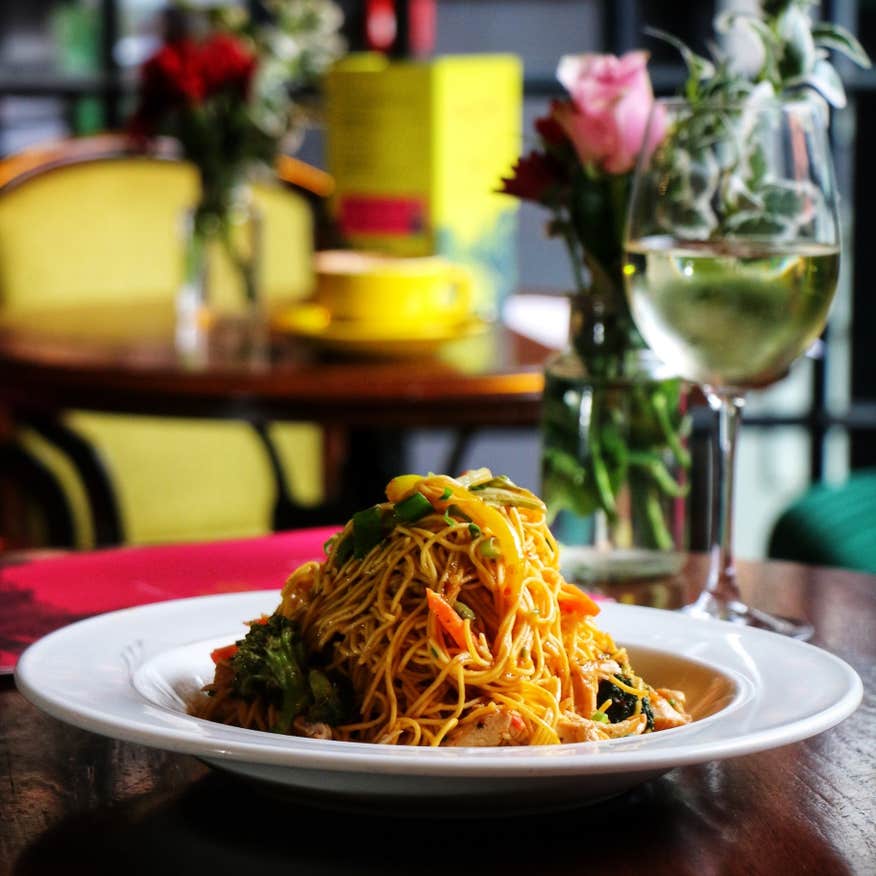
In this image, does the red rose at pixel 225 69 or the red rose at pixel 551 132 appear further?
the red rose at pixel 225 69

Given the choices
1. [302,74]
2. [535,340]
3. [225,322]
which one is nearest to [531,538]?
[535,340]

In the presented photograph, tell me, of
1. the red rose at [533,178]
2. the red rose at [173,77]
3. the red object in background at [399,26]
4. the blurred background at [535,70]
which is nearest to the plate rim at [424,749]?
the red rose at [533,178]

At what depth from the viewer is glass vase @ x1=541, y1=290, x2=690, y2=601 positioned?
3.38 feet

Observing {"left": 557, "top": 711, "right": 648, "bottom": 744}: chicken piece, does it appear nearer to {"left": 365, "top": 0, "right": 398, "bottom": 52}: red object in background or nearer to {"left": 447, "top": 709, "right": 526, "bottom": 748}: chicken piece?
{"left": 447, "top": 709, "right": 526, "bottom": 748}: chicken piece

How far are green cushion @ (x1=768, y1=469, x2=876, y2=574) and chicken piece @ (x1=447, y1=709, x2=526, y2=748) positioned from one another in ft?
4.07

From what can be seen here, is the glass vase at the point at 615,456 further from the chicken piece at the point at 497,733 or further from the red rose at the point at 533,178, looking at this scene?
the chicken piece at the point at 497,733

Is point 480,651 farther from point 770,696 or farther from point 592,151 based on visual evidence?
point 592,151

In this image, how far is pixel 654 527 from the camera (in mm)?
1044

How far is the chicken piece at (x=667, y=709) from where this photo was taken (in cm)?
65

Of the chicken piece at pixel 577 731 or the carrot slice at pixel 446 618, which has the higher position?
the carrot slice at pixel 446 618

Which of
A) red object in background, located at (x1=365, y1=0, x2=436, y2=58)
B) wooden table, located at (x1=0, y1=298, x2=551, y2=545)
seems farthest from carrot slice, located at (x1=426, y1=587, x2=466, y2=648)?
red object in background, located at (x1=365, y1=0, x2=436, y2=58)

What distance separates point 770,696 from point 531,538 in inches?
4.6

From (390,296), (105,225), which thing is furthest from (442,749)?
(105,225)

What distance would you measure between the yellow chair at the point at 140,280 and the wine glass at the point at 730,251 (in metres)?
1.79
